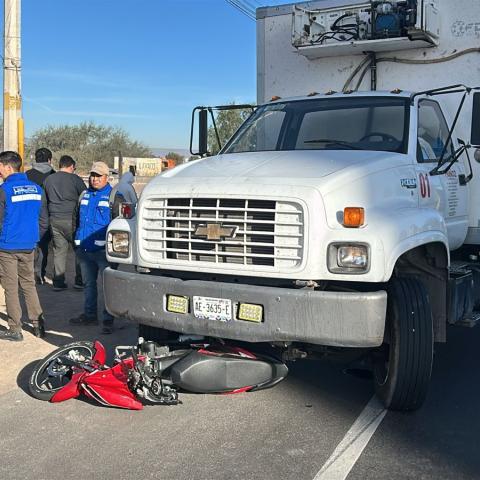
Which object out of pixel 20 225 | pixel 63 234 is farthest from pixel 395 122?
pixel 63 234

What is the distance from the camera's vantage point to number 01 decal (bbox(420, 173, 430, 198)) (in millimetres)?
5145

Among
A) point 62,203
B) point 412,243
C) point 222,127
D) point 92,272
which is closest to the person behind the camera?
point 412,243

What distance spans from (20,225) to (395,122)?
12.2ft

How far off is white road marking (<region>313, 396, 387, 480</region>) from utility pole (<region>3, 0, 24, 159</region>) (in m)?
8.32

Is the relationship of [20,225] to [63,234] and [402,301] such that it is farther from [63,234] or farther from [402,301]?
[402,301]

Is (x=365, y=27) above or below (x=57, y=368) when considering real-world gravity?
above

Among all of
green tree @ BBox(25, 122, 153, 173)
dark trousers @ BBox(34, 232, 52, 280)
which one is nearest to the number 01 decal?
dark trousers @ BBox(34, 232, 52, 280)

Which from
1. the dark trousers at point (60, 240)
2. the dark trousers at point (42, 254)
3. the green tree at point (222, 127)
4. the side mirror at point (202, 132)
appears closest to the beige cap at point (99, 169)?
the side mirror at point (202, 132)

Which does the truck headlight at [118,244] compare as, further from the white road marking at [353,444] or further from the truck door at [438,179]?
the truck door at [438,179]

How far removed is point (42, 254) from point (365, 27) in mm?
6023

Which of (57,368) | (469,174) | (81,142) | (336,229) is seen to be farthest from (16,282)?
(81,142)

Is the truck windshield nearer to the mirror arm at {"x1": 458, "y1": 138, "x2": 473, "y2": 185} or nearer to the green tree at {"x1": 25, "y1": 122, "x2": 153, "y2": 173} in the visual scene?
the mirror arm at {"x1": 458, "y1": 138, "x2": 473, "y2": 185}

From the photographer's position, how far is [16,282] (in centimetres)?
664

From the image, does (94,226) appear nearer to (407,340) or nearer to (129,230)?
(129,230)
